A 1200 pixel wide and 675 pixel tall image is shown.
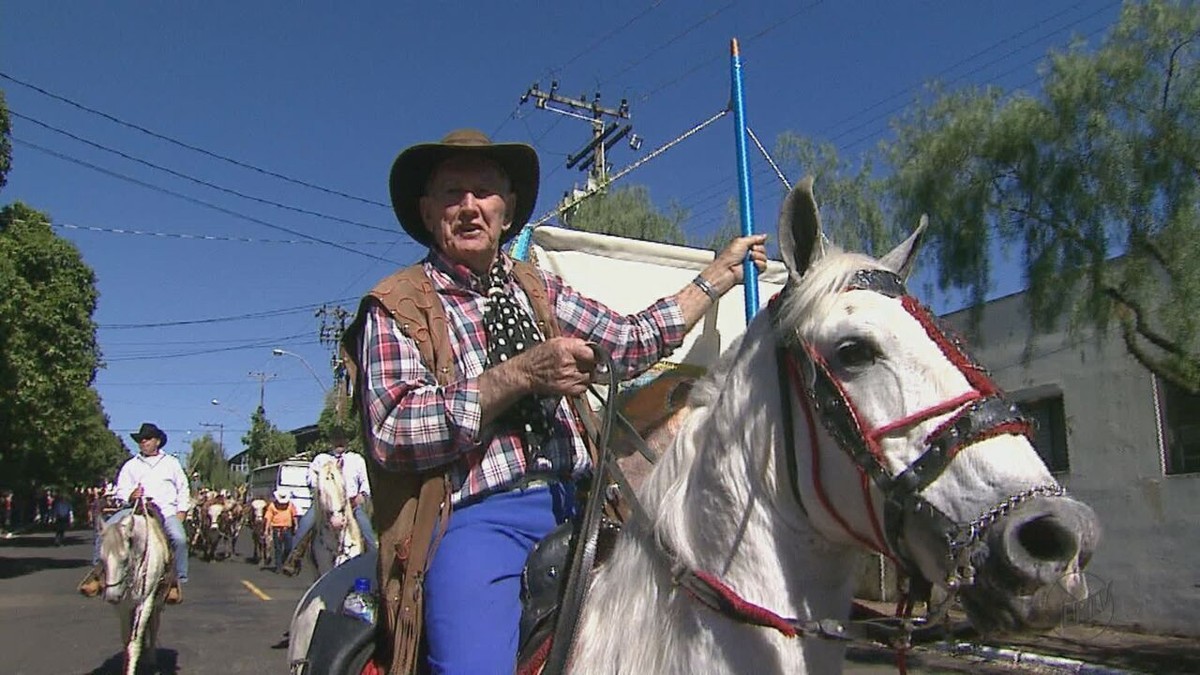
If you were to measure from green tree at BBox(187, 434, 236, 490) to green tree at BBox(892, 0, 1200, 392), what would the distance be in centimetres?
7382

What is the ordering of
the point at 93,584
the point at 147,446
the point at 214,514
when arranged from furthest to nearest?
the point at 214,514 → the point at 147,446 → the point at 93,584

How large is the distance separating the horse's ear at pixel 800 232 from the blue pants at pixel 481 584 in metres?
0.96

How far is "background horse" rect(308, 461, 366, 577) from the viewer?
9828 mm

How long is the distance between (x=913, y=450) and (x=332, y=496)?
923 cm

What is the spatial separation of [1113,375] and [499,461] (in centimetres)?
1226

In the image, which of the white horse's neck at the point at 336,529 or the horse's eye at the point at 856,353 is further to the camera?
the white horse's neck at the point at 336,529

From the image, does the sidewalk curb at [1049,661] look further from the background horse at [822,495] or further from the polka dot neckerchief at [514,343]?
the background horse at [822,495]

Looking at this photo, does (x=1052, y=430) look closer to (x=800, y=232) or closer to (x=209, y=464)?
(x=800, y=232)

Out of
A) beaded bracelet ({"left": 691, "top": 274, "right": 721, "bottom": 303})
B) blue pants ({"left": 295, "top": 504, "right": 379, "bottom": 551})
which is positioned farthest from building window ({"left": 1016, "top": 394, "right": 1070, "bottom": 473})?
beaded bracelet ({"left": 691, "top": 274, "right": 721, "bottom": 303})

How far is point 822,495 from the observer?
1.76 m

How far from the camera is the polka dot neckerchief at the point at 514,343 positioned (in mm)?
2427

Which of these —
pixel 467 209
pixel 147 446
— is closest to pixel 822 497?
pixel 467 209

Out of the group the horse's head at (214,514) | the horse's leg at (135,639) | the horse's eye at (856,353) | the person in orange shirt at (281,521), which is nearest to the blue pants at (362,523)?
the horse's leg at (135,639)

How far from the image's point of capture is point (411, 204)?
289cm
